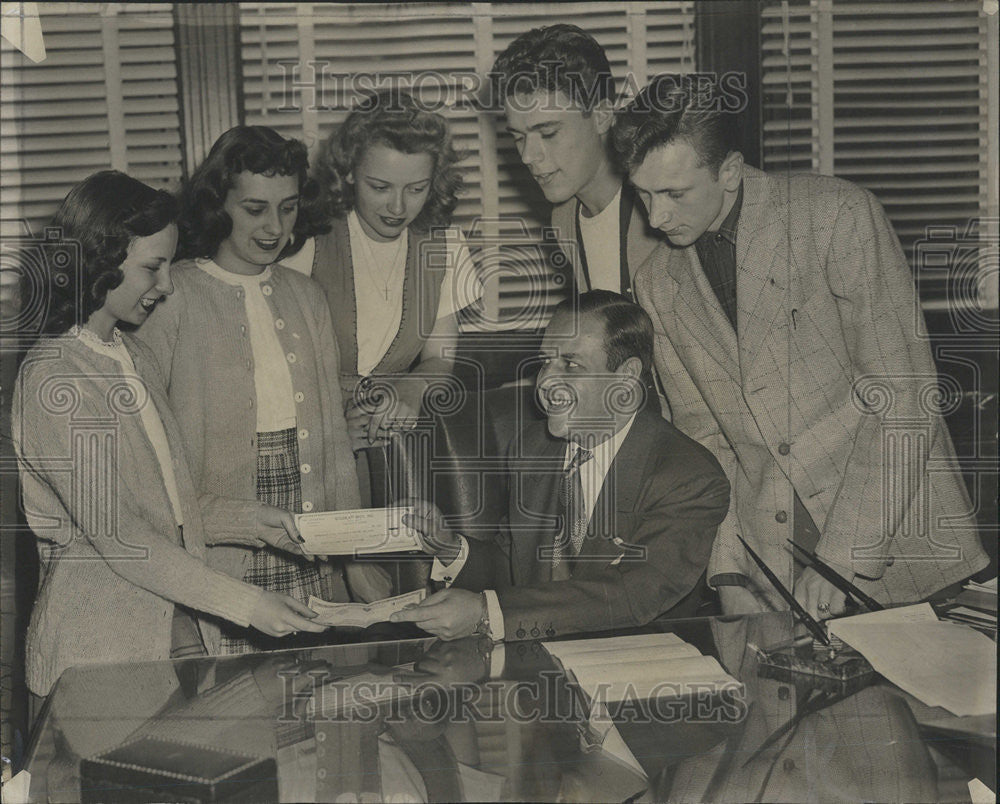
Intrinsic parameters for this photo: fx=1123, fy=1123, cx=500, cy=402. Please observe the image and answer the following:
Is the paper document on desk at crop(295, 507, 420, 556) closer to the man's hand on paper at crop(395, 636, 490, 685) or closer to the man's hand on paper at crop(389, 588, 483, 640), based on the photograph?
the man's hand on paper at crop(389, 588, 483, 640)

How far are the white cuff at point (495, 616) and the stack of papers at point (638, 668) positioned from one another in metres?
Answer: 0.11

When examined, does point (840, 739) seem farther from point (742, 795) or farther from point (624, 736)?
point (624, 736)

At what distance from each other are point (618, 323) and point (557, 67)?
1.88 ft

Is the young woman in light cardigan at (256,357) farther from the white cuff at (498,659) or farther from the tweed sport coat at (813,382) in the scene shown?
the tweed sport coat at (813,382)

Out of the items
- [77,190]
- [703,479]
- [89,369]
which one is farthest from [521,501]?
[77,190]

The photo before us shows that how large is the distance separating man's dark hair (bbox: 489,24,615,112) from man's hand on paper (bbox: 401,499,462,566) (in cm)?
90

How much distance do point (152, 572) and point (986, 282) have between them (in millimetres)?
1953

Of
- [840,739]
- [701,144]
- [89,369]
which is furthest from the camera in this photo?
[701,144]

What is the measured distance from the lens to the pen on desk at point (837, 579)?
249 centimetres

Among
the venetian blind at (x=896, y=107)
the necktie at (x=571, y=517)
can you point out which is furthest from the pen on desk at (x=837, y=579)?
the venetian blind at (x=896, y=107)

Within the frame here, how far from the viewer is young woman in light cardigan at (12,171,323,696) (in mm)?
2311

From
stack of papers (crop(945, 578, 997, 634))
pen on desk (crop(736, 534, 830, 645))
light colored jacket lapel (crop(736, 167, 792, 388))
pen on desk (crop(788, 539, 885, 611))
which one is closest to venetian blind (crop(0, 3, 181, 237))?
light colored jacket lapel (crop(736, 167, 792, 388))

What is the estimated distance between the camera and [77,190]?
2.32m

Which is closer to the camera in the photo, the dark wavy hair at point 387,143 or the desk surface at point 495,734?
the desk surface at point 495,734
